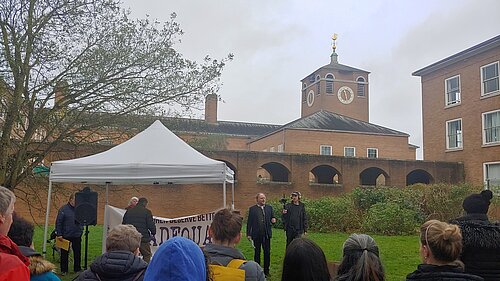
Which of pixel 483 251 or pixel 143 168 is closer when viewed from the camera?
pixel 483 251

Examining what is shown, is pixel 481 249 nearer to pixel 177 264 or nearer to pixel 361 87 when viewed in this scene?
pixel 177 264

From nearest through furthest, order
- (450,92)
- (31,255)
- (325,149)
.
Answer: (31,255), (450,92), (325,149)

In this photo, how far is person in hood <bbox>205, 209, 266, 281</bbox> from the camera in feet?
10.5

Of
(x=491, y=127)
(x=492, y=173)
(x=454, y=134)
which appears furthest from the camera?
(x=454, y=134)

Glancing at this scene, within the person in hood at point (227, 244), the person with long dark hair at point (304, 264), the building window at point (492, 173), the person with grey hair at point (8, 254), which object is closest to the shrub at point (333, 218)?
the building window at point (492, 173)

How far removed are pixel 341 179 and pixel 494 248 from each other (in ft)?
91.5

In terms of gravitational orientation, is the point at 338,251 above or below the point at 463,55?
below

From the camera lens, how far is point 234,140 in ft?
204

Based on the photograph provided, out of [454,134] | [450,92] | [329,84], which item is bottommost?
[454,134]

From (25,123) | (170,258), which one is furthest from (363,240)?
(25,123)

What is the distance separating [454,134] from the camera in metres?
33.8

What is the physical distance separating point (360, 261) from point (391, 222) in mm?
17614

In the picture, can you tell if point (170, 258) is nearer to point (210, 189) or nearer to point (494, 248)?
point (494, 248)

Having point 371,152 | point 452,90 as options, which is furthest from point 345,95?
point 452,90
